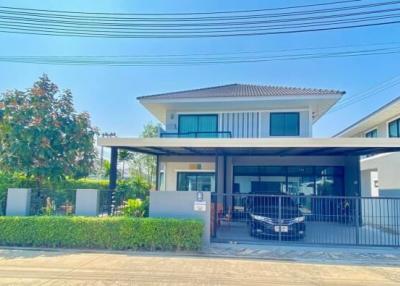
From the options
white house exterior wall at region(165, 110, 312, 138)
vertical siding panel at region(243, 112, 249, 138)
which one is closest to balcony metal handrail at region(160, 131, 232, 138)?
white house exterior wall at region(165, 110, 312, 138)

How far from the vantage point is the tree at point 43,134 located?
34.2ft

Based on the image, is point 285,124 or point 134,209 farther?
point 285,124

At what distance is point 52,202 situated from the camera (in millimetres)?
10289

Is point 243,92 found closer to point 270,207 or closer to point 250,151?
point 250,151

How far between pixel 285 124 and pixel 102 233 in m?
10.8

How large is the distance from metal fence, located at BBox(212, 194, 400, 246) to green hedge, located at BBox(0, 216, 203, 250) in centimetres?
180

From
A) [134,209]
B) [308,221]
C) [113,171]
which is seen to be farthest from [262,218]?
[113,171]

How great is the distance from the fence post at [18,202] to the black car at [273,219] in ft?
23.5

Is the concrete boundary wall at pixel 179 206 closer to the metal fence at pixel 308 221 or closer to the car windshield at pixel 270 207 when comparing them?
the metal fence at pixel 308 221

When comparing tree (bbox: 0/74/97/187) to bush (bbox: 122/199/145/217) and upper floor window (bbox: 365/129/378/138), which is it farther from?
upper floor window (bbox: 365/129/378/138)

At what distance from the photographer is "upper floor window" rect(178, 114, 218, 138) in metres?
16.5

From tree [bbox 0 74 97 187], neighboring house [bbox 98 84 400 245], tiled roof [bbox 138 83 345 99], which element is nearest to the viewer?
tree [bbox 0 74 97 187]

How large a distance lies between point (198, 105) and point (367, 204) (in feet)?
29.9

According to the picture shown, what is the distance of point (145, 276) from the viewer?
20.9 ft
